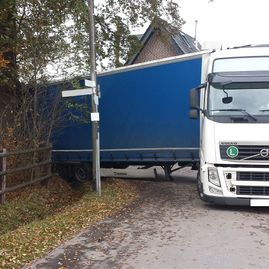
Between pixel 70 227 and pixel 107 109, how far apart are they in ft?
21.8

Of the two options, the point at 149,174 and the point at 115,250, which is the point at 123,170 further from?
the point at 115,250

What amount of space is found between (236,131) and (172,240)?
2920mm

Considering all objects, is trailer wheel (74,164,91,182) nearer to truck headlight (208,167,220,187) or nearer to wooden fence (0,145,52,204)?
wooden fence (0,145,52,204)

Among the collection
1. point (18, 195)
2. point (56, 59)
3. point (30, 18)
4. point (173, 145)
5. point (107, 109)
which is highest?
point (30, 18)

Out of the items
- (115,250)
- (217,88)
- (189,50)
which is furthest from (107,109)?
(189,50)

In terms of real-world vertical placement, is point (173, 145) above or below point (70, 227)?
above

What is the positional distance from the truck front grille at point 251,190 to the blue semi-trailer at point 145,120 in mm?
3382

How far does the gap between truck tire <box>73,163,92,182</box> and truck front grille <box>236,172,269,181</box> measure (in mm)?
7055

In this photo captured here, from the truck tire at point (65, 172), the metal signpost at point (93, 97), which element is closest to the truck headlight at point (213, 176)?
the metal signpost at point (93, 97)

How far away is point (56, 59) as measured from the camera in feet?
45.8

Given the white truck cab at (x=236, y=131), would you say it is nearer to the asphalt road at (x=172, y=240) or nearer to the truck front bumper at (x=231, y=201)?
the truck front bumper at (x=231, y=201)

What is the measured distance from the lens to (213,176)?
9.68m

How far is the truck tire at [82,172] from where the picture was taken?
15.8 m

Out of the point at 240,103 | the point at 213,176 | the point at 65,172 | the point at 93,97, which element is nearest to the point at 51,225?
the point at 213,176
